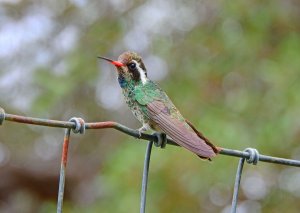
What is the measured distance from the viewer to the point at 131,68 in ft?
9.40

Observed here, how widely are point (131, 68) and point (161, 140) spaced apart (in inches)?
20.1

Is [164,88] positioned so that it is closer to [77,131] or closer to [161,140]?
[161,140]

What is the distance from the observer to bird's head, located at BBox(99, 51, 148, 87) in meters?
2.82

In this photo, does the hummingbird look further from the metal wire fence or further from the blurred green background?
the blurred green background

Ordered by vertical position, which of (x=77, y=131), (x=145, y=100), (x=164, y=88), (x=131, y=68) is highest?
(x=164, y=88)

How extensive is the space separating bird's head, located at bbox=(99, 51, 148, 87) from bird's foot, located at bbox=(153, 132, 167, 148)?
0.36 m

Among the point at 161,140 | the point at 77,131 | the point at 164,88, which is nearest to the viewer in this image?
the point at 77,131

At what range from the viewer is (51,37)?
718cm

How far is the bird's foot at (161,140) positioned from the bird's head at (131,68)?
1.17 ft

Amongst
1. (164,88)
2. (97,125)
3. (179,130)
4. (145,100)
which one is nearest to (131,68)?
(145,100)

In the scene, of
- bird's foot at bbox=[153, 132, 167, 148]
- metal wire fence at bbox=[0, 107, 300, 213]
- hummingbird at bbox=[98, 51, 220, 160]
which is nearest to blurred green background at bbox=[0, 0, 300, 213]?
hummingbird at bbox=[98, 51, 220, 160]

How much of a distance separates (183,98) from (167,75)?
0.55 m

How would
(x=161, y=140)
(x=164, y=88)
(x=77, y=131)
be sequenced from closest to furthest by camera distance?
(x=77, y=131) < (x=161, y=140) < (x=164, y=88)

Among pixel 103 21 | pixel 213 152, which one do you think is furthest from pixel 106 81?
pixel 213 152
